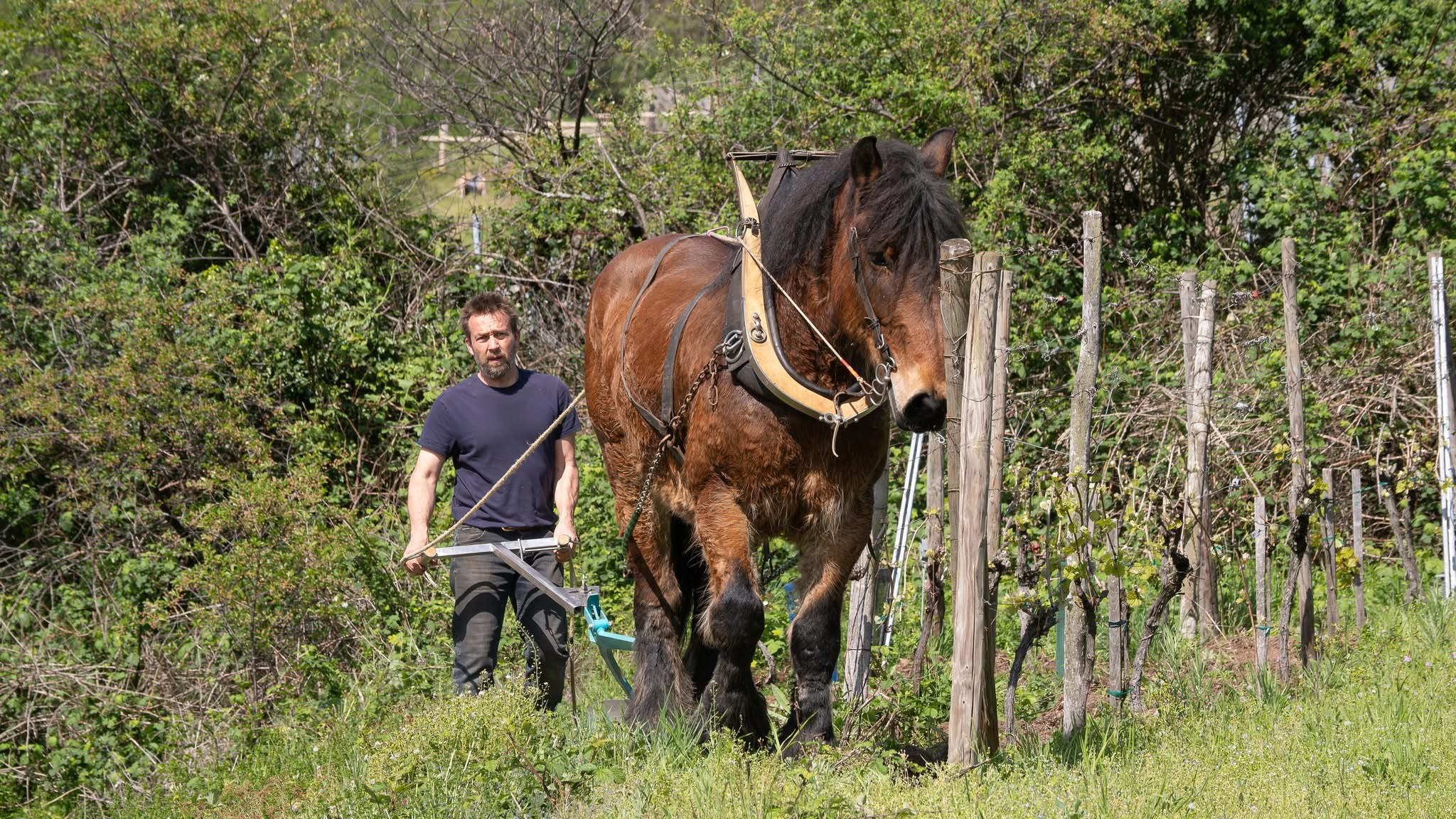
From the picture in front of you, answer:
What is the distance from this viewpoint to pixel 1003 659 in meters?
6.57

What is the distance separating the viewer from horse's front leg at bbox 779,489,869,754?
13.6 feet

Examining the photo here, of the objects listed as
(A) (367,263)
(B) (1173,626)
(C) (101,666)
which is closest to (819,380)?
(B) (1173,626)

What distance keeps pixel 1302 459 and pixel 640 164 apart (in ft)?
20.7

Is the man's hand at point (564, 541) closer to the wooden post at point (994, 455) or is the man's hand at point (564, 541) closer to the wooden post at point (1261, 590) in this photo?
the wooden post at point (994, 455)

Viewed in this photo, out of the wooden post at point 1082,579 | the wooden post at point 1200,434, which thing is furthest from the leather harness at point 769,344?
the wooden post at point 1200,434

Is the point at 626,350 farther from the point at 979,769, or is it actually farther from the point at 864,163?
the point at 979,769

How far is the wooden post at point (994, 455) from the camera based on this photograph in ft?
12.0

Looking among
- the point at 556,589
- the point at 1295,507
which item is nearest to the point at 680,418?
the point at 556,589

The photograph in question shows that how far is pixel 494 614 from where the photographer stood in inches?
201

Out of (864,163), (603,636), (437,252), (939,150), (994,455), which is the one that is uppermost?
(437,252)

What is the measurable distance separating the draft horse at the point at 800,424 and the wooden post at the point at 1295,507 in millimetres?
2091

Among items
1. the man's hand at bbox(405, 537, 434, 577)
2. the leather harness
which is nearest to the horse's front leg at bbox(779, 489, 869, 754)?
the leather harness

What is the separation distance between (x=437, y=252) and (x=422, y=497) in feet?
20.0

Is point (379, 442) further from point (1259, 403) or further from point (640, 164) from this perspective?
point (1259, 403)
